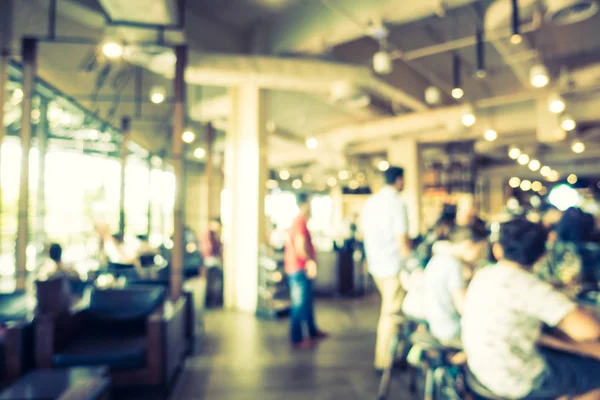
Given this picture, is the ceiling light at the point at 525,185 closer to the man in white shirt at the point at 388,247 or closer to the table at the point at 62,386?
the man in white shirt at the point at 388,247

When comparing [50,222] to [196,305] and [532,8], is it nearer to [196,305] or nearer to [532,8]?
[196,305]

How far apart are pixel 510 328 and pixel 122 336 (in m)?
3.20

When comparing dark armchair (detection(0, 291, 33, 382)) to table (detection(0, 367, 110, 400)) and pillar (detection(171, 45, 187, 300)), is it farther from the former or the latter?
pillar (detection(171, 45, 187, 300))

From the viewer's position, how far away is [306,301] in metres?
5.10

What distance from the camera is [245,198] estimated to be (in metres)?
7.03

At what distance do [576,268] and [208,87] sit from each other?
333 inches

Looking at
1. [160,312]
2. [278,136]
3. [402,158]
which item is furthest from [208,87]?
[160,312]

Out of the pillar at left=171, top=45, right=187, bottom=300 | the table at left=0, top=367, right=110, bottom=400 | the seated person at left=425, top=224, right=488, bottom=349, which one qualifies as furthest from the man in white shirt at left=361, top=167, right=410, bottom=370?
the table at left=0, top=367, right=110, bottom=400

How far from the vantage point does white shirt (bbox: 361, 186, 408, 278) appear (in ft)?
12.6

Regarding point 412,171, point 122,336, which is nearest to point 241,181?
point 122,336

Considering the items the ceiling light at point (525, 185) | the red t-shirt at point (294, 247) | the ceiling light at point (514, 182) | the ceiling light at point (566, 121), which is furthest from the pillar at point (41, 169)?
the ceiling light at point (525, 185)

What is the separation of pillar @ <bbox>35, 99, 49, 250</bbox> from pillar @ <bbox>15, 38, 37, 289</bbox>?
28.9 inches

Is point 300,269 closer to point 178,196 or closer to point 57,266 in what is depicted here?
point 178,196

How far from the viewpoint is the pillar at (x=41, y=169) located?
210 inches
